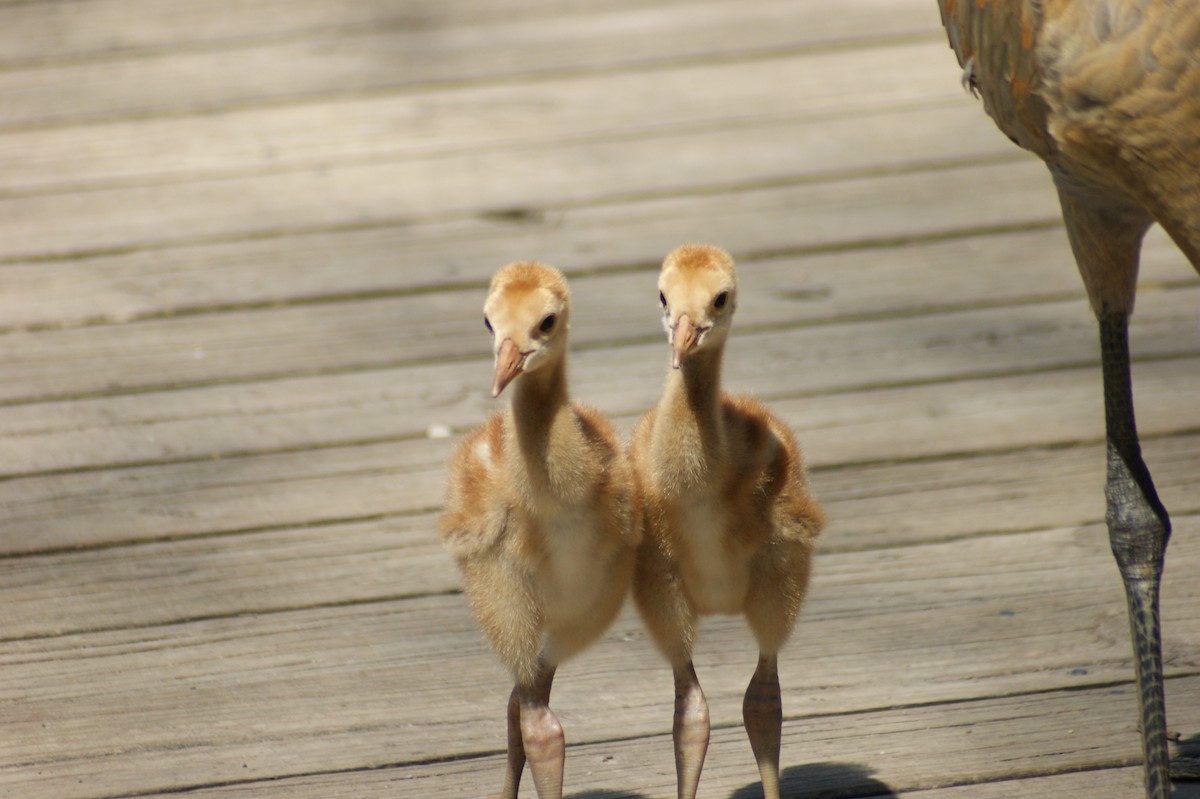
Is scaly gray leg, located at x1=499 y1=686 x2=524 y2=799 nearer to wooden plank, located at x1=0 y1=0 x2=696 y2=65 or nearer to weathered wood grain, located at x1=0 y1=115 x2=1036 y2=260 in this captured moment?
weathered wood grain, located at x1=0 y1=115 x2=1036 y2=260

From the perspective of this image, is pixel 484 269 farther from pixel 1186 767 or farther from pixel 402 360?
pixel 1186 767

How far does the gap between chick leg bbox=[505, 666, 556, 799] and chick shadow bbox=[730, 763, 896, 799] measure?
0.36 m

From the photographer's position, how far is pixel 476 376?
3.50 metres

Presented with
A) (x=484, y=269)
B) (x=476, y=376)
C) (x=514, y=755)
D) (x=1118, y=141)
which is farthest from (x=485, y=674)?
(x=484, y=269)

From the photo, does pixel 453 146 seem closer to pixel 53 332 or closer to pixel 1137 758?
pixel 53 332

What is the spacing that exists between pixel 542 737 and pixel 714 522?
0.40 metres

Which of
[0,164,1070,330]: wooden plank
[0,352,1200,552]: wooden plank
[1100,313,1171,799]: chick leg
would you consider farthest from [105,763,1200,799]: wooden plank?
[0,164,1070,330]: wooden plank

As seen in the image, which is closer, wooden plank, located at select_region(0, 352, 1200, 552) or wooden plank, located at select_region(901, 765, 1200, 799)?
wooden plank, located at select_region(901, 765, 1200, 799)

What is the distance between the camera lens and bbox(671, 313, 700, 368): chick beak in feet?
6.17

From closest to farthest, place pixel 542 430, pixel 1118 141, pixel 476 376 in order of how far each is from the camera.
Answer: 1. pixel 1118 141
2. pixel 542 430
3. pixel 476 376

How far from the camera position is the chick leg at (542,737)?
A: 2.10 meters

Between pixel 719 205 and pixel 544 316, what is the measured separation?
2.34 m

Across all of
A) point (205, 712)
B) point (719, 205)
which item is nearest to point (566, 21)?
point (719, 205)

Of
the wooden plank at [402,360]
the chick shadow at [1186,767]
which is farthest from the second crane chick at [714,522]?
the wooden plank at [402,360]
